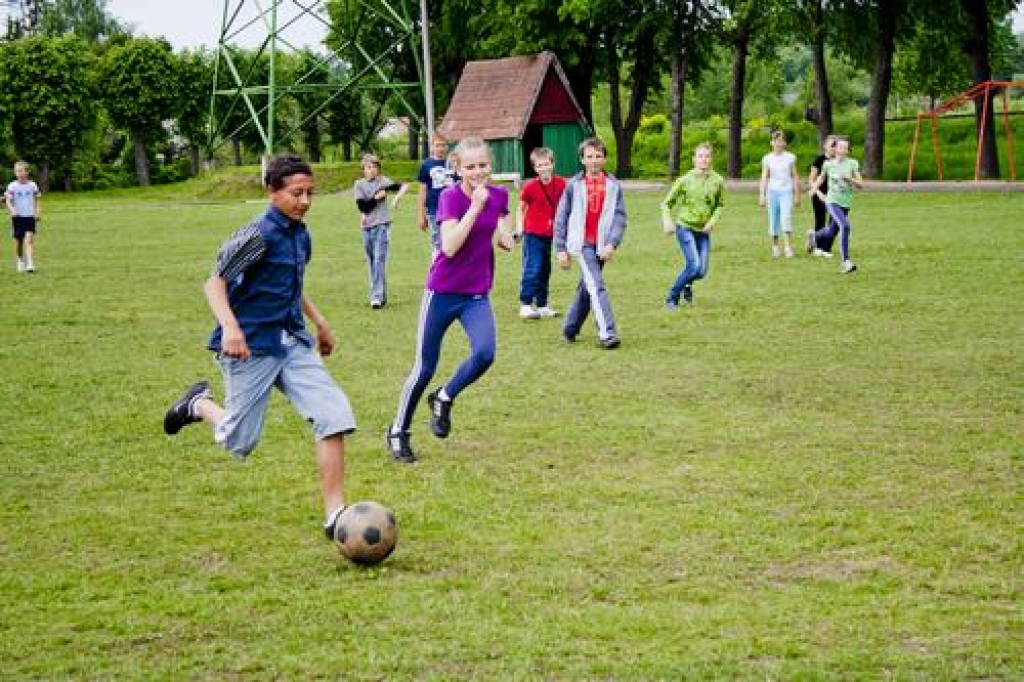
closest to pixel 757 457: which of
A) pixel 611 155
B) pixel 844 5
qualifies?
pixel 844 5

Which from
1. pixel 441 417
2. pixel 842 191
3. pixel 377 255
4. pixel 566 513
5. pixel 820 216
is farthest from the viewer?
pixel 820 216

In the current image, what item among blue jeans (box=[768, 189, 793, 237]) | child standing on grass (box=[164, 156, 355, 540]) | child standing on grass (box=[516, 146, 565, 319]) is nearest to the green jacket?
child standing on grass (box=[516, 146, 565, 319])

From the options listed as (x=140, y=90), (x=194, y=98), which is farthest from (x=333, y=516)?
(x=194, y=98)

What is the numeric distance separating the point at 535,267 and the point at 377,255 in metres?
2.55

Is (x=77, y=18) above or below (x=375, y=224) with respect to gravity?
above

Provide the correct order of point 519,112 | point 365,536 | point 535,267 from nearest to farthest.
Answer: point 365,536 < point 535,267 < point 519,112

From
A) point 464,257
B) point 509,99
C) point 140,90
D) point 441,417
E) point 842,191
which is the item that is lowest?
point 441,417

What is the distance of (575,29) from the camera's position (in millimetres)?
60656

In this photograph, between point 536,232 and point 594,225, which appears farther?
point 536,232

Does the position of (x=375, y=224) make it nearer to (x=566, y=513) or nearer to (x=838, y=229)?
→ (x=838, y=229)

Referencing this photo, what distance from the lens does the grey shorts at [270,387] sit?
7664 mm

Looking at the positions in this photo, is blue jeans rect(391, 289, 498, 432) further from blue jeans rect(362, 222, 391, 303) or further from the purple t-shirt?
blue jeans rect(362, 222, 391, 303)

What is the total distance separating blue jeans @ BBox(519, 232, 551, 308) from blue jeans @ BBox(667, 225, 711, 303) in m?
1.53

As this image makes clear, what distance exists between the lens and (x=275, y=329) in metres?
7.74
